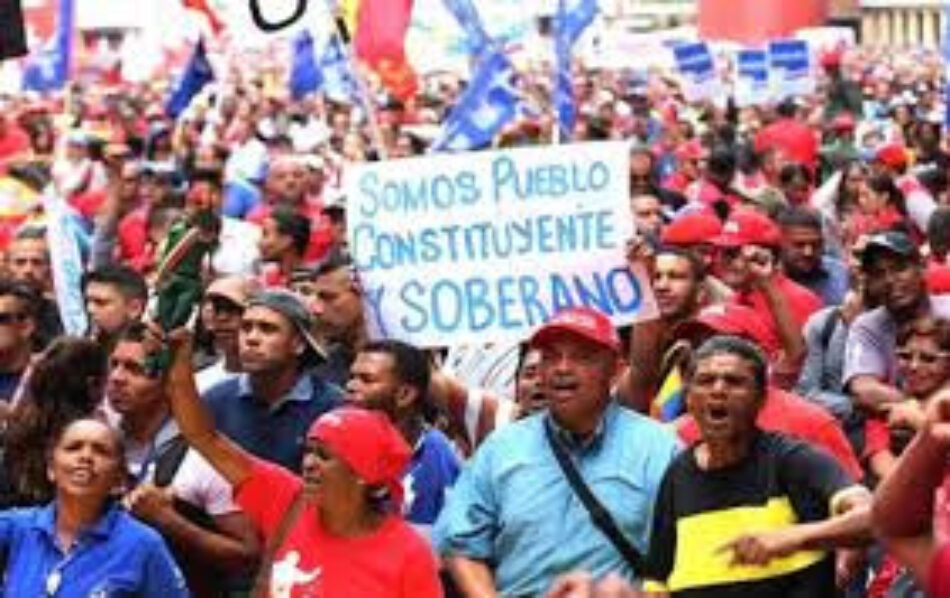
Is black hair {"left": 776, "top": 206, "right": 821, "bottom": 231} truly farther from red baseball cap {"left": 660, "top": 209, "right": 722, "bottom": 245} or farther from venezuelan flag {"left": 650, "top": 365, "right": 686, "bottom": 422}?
venezuelan flag {"left": 650, "top": 365, "right": 686, "bottom": 422}

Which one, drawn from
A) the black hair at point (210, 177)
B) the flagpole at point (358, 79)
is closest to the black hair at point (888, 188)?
the flagpole at point (358, 79)

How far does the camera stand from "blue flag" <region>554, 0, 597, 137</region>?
15.4 metres

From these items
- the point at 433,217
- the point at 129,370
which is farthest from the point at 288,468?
the point at 433,217

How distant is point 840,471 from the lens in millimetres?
6320

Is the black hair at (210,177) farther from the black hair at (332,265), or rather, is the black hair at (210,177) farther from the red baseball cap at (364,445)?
the red baseball cap at (364,445)

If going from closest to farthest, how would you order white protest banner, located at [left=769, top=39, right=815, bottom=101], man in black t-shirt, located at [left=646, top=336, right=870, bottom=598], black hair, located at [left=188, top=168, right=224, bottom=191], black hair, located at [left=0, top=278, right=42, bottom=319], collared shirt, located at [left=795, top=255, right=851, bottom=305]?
man in black t-shirt, located at [left=646, top=336, right=870, bottom=598] → black hair, located at [left=0, top=278, right=42, bottom=319] → collared shirt, located at [left=795, top=255, right=851, bottom=305] → black hair, located at [left=188, top=168, right=224, bottom=191] → white protest banner, located at [left=769, top=39, right=815, bottom=101]

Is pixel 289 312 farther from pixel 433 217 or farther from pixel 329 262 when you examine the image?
pixel 329 262

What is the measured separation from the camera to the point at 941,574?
464 centimetres

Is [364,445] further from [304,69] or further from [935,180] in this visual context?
[304,69]

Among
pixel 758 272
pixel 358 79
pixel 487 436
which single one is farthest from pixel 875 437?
pixel 358 79

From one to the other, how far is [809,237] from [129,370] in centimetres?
428

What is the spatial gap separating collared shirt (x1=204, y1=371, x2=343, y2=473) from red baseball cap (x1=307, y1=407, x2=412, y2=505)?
1.12 metres

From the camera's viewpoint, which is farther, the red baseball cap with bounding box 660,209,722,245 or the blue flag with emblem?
the blue flag with emblem

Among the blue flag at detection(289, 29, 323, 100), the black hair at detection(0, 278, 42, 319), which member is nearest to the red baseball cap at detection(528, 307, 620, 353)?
the black hair at detection(0, 278, 42, 319)
